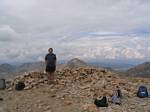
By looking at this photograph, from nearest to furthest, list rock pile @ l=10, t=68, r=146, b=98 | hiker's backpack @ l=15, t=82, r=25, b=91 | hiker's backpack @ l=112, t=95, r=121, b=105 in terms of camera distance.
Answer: hiker's backpack @ l=112, t=95, r=121, b=105 → rock pile @ l=10, t=68, r=146, b=98 → hiker's backpack @ l=15, t=82, r=25, b=91

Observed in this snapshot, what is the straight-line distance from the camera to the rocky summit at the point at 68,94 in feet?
58.4

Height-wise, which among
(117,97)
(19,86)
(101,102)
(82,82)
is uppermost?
(82,82)

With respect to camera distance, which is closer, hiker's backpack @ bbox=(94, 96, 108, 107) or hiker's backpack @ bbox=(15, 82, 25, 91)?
A: hiker's backpack @ bbox=(94, 96, 108, 107)

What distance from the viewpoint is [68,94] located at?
789 inches

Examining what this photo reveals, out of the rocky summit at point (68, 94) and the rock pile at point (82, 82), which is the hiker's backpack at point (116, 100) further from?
the rock pile at point (82, 82)

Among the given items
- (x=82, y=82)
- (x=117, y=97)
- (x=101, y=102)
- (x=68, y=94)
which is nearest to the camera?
(x=101, y=102)

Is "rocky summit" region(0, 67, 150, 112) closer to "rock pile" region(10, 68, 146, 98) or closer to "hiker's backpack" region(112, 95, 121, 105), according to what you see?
"rock pile" region(10, 68, 146, 98)

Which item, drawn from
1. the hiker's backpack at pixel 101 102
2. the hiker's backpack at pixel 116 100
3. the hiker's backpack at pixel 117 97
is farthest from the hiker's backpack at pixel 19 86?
the hiker's backpack at pixel 116 100

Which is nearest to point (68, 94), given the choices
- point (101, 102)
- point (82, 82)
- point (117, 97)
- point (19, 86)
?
point (101, 102)

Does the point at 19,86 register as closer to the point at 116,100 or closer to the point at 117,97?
the point at 117,97

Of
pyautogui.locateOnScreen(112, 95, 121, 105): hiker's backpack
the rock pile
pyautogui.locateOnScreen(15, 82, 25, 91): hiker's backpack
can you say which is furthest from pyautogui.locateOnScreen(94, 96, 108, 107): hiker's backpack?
pyautogui.locateOnScreen(15, 82, 25, 91): hiker's backpack

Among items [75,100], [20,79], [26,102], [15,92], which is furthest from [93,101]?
[20,79]

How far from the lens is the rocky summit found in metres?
17.8

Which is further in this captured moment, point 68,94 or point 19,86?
point 19,86
